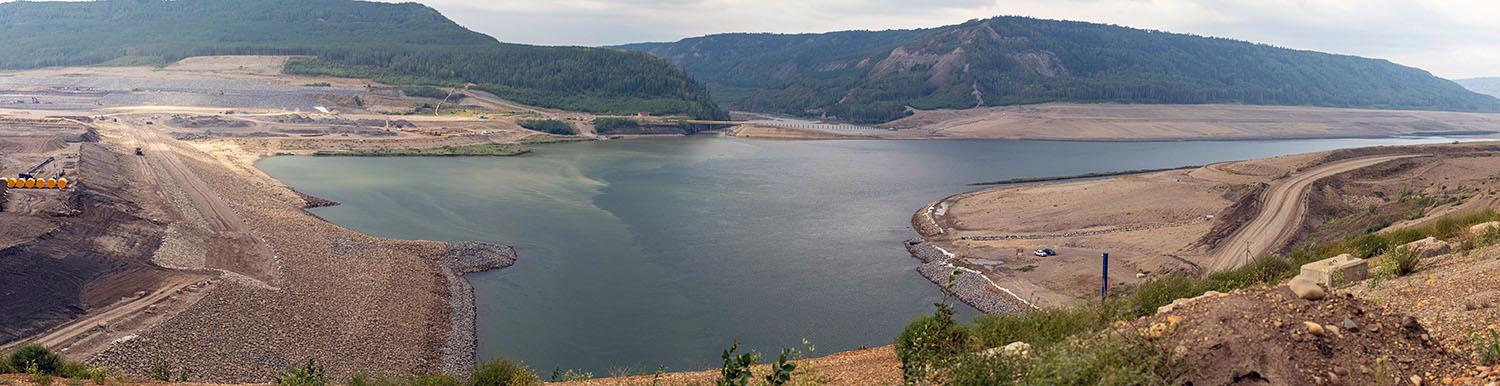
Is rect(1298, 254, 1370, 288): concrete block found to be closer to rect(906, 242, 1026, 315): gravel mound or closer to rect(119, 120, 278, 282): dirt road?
rect(906, 242, 1026, 315): gravel mound

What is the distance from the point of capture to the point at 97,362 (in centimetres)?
1953

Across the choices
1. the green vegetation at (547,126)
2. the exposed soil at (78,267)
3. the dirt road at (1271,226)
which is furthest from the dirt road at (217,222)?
the green vegetation at (547,126)

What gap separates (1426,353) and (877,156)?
253 ft

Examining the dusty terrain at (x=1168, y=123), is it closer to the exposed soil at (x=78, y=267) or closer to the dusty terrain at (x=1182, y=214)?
the dusty terrain at (x=1182, y=214)

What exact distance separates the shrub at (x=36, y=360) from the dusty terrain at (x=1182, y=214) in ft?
68.6

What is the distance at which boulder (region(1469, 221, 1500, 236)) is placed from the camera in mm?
14777

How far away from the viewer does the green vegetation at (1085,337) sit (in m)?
7.17

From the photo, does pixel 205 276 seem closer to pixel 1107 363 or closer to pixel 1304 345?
pixel 1107 363

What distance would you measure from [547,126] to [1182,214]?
227 ft

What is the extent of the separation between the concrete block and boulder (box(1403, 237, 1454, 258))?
5.56 ft

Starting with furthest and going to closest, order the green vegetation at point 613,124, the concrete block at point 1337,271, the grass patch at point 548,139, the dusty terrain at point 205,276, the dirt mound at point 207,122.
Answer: the green vegetation at point 613,124 < the grass patch at point 548,139 < the dirt mound at point 207,122 < the dusty terrain at point 205,276 < the concrete block at point 1337,271

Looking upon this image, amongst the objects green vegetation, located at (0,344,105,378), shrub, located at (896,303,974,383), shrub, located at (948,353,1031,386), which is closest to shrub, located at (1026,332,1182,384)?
shrub, located at (948,353,1031,386)

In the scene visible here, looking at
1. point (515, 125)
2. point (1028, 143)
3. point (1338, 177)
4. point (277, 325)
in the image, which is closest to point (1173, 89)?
point (1028, 143)

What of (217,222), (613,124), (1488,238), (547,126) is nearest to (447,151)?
(547,126)
